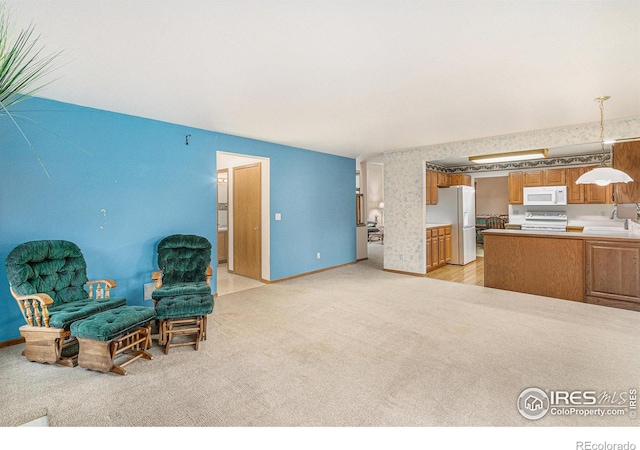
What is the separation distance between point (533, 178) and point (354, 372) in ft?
22.5

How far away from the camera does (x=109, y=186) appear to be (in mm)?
3506

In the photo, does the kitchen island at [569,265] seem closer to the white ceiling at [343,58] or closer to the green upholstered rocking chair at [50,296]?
the white ceiling at [343,58]

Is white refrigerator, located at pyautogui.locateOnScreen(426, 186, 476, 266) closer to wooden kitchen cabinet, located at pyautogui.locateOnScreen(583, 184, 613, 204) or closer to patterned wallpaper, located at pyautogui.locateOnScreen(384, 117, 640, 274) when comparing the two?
patterned wallpaper, located at pyautogui.locateOnScreen(384, 117, 640, 274)

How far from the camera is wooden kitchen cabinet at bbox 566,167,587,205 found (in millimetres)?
6367

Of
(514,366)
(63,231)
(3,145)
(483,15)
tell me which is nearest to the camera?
(483,15)

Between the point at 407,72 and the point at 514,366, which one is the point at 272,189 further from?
the point at 514,366

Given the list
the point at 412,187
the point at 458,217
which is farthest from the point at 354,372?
the point at 458,217

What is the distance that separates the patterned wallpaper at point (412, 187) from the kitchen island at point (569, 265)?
4.08 feet

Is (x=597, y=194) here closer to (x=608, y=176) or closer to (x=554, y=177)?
(x=554, y=177)

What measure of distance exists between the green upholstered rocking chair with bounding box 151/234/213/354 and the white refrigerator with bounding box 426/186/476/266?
5345mm
